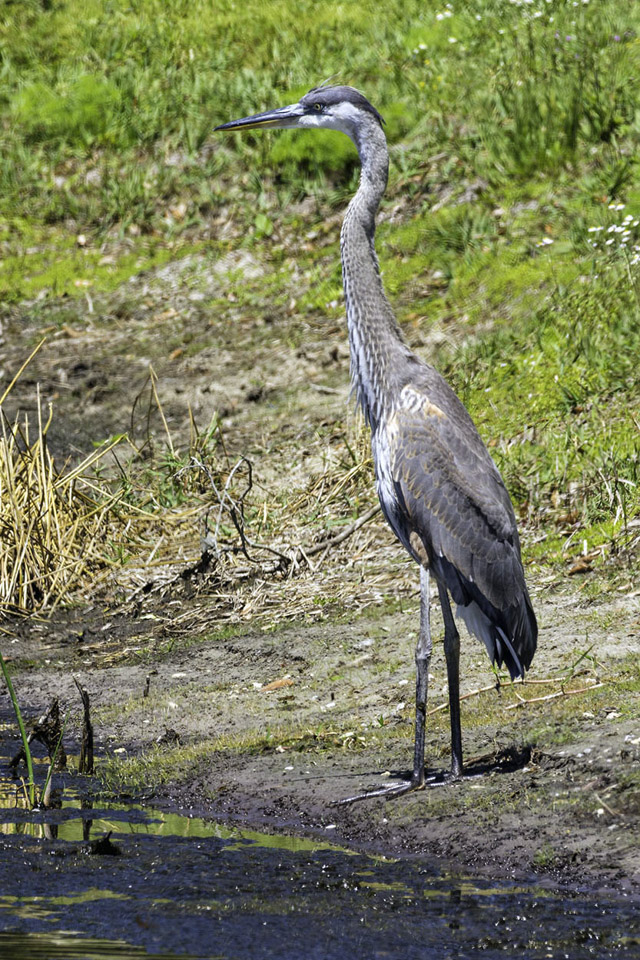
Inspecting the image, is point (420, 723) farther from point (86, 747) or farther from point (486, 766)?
point (86, 747)

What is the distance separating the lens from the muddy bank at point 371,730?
498cm

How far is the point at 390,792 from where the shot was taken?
5.36 meters

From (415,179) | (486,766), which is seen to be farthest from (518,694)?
(415,179)

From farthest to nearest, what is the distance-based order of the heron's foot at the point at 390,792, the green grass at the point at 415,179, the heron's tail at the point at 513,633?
1. the green grass at the point at 415,179
2. the heron's tail at the point at 513,633
3. the heron's foot at the point at 390,792

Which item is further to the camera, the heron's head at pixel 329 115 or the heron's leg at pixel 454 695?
the heron's head at pixel 329 115

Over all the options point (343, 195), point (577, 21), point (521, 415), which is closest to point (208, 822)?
point (521, 415)

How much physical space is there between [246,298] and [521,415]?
415 centimetres

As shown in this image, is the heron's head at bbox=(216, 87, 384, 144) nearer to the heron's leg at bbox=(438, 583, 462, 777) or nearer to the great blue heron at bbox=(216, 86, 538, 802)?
the great blue heron at bbox=(216, 86, 538, 802)

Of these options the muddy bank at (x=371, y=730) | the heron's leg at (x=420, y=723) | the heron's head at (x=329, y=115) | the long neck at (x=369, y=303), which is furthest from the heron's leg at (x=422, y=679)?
the heron's head at (x=329, y=115)

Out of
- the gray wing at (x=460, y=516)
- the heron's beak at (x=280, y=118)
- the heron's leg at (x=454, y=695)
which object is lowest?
the heron's leg at (x=454, y=695)

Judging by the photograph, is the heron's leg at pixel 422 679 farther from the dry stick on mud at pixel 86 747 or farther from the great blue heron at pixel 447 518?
the dry stick on mud at pixel 86 747

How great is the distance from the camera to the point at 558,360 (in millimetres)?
9688

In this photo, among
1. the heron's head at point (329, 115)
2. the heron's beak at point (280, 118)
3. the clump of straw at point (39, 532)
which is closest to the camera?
the heron's head at point (329, 115)

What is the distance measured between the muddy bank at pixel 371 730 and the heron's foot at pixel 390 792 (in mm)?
35
